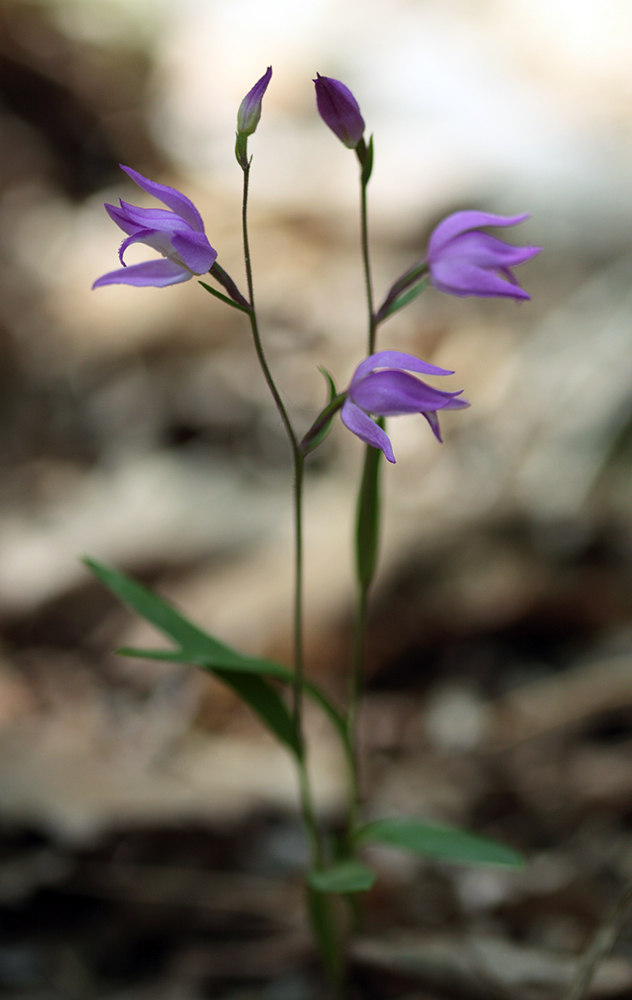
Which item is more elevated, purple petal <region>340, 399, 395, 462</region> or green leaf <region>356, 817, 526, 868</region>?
purple petal <region>340, 399, 395, 462</region>

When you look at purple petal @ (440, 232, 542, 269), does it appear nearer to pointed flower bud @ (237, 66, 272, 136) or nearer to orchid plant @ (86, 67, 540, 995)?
orchid plant @ (86, 67, 540, 995)

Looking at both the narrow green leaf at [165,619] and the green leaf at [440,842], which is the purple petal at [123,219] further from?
the green leaf at [440,842]

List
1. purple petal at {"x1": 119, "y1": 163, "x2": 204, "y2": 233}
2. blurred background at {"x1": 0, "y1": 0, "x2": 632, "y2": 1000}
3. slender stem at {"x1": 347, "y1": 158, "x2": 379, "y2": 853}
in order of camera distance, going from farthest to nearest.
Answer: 1. blurred background at {"x1": 0, "y1": 0, "x2": 632, "y2": 1000}
2. slender stem at {"x1": 347, "y1": 158, "x2": 379, "y2": 853}
3. purple petal at {"x1": 119, "y1": 163, "x2": 204, "y2": 233}

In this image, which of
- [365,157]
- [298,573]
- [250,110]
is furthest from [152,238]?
[298,573]

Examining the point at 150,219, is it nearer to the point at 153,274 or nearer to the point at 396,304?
the point at 153,274

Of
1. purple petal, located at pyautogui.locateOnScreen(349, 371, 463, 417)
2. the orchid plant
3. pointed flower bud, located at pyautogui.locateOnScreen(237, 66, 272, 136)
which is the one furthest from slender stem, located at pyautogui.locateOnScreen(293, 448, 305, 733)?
pointed flower bud, located at pyautogui.locateOnScreen(237, 66, 272, 136)

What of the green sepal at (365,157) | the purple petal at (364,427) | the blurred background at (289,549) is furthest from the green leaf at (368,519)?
the blurred background at (289,549)
